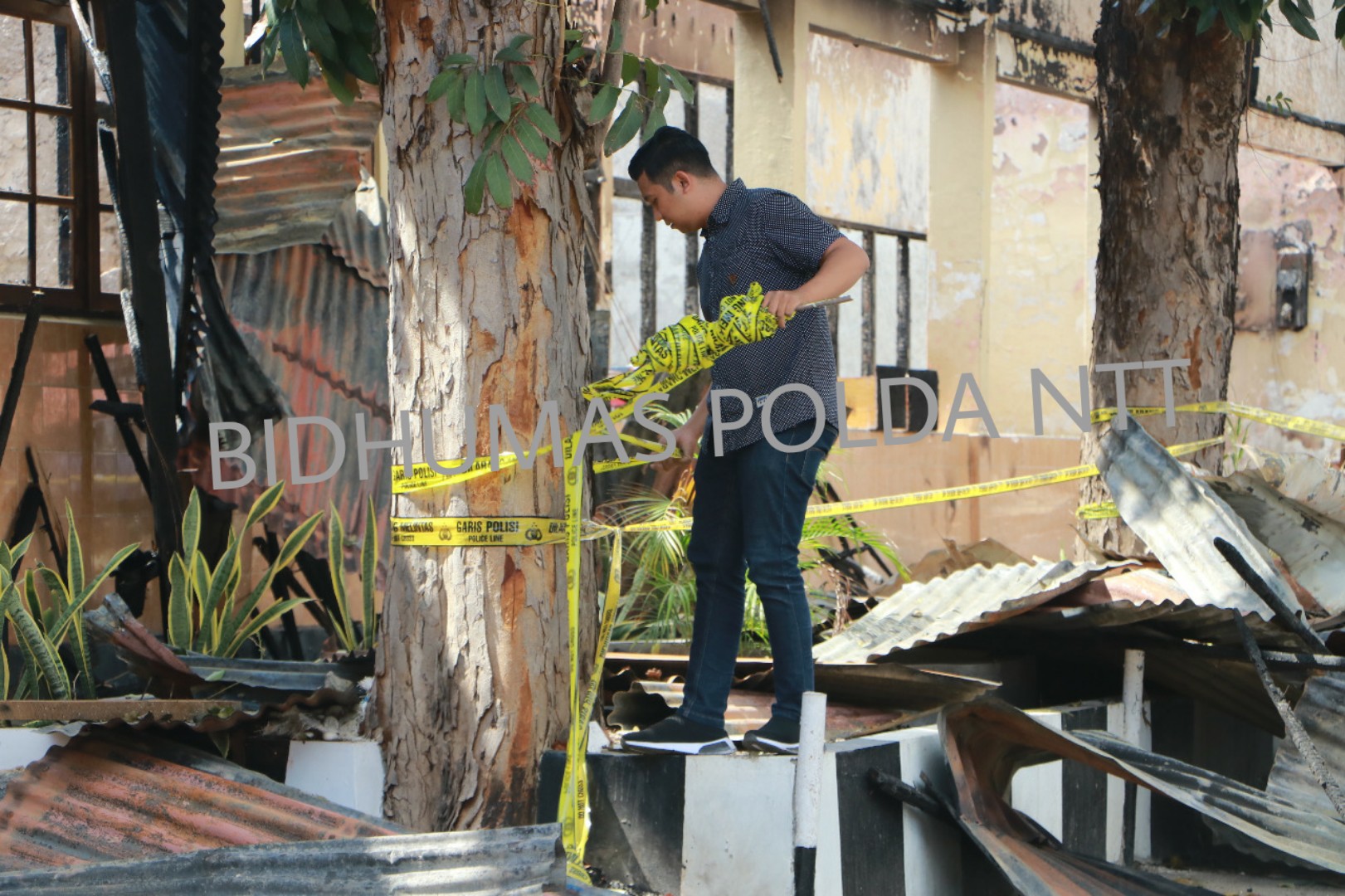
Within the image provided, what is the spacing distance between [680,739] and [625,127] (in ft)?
5.07

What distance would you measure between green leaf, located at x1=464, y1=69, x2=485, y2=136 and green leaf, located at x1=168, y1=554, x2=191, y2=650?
1.68 m

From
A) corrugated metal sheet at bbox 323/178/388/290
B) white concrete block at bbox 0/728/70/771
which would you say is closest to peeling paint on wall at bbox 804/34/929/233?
corrugated metal sheet at bbox 323/178/388/290

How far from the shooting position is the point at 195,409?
538 centimetres

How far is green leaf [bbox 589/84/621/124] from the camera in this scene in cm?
363

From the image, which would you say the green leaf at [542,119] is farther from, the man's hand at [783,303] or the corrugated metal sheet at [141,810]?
the corrugated metal sheet at [141,810]

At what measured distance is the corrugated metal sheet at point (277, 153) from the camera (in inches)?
227

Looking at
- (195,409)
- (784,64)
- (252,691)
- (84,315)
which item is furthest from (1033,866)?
(784,64)

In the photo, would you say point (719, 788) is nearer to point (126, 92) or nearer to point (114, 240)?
point (126, 92)

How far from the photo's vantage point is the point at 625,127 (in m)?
3.67

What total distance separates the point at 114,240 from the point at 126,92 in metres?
1.11

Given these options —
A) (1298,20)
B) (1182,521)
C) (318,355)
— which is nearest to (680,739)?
(1182,521)

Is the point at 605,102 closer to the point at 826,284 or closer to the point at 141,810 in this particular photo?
the point at 826,284

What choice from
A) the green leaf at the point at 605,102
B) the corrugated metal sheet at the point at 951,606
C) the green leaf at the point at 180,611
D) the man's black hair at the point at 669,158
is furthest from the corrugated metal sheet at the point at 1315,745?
the green leaf at the point at 180,611

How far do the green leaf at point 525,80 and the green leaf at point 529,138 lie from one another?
0.25 ft
